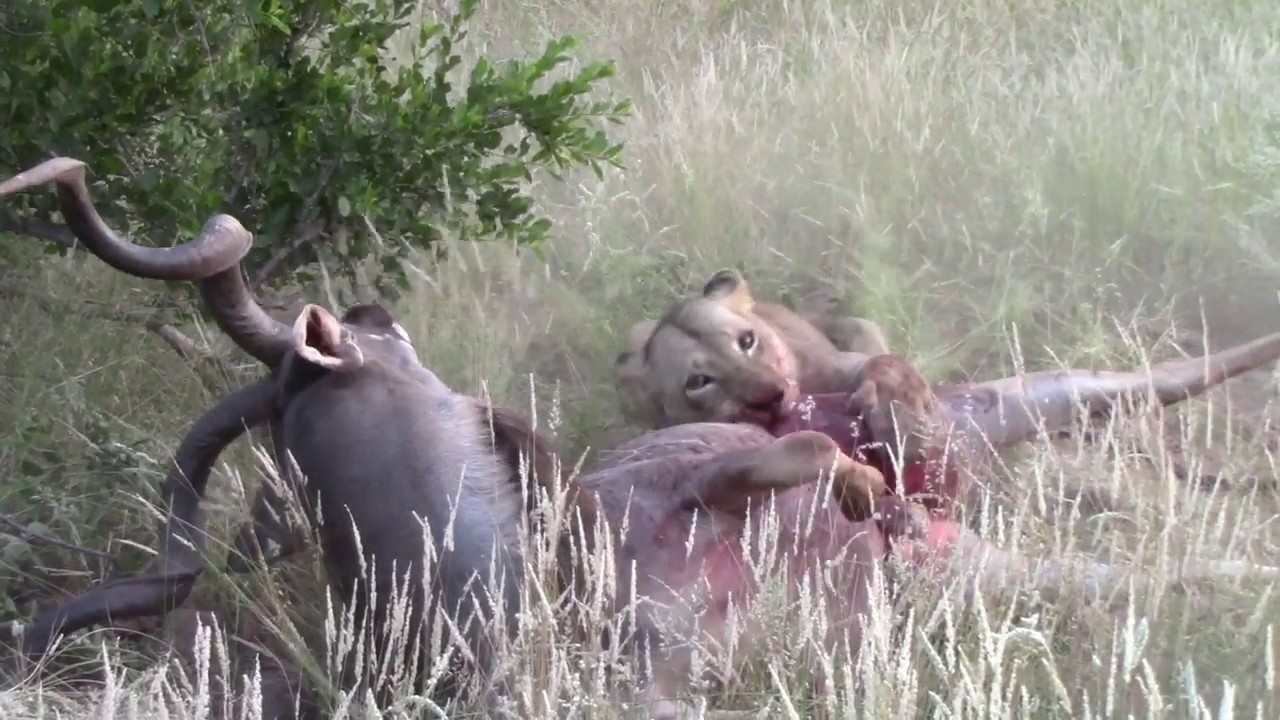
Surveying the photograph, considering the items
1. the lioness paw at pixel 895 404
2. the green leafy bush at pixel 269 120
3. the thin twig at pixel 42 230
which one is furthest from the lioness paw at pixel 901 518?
the thin twig at pixel 42 230

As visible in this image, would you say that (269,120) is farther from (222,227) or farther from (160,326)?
(222,227)

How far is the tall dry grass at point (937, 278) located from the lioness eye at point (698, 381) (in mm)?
426

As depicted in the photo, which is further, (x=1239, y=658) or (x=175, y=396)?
(x=175, y=396)

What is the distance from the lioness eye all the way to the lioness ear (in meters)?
0.36

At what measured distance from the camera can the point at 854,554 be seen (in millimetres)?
3658

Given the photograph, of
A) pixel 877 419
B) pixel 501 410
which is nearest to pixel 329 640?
pixel 501 410

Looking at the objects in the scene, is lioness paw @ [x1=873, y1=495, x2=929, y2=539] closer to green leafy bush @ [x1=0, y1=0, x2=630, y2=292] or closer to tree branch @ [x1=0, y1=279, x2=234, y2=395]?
green leafy bush @ [x1=0, y1=0, x2=630, y2=292]

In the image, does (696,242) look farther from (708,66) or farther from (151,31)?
(151,31)

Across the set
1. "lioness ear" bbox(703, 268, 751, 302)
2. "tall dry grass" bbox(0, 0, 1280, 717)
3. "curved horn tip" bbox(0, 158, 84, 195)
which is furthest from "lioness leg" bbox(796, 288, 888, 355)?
"curved horn tip" bbox(0, 158, 84, 195)

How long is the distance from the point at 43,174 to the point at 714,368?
7.67ft

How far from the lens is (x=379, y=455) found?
3.26 meters

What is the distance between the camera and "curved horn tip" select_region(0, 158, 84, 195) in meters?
2.80

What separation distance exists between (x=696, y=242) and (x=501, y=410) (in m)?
2.74

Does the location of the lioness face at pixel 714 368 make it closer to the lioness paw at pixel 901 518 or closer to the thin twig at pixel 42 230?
the lioness paw at pixel 901 518
